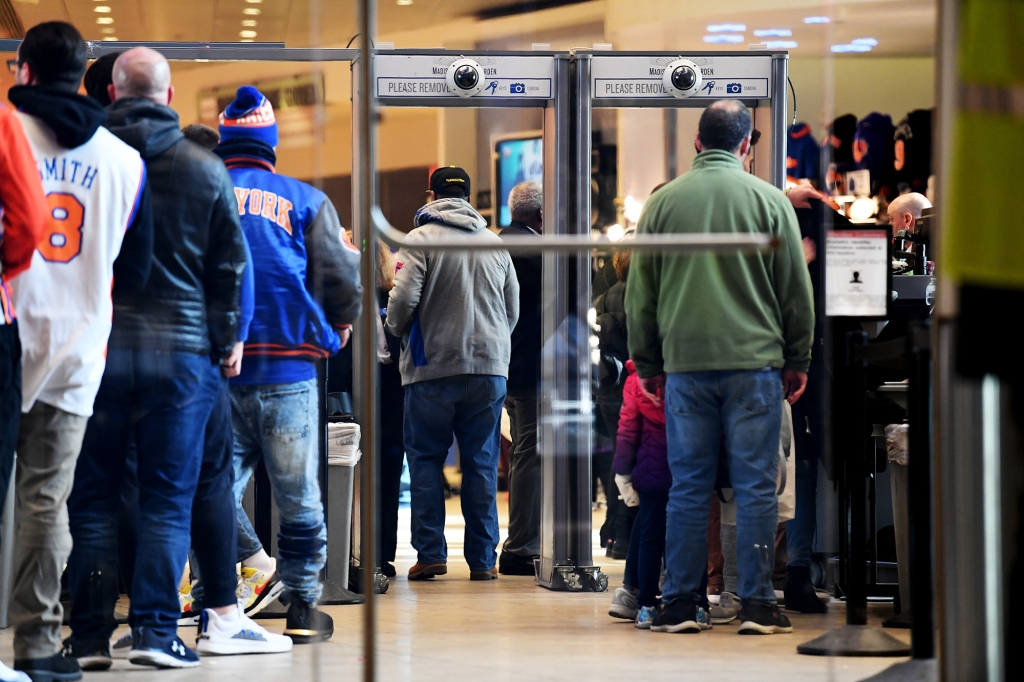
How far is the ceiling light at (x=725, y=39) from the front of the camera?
3.97 metres

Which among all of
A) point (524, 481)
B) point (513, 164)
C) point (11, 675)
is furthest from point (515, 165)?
point (11, 675)

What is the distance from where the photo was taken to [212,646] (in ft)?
10.8

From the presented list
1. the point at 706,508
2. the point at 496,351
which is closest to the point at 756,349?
the point at 706,508

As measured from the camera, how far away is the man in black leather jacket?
11.0 feet

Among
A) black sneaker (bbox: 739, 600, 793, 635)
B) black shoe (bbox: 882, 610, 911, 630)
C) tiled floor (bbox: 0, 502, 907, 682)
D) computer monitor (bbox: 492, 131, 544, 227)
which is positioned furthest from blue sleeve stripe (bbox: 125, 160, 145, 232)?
black shoe (bbox: 882, 610, 911, 630)

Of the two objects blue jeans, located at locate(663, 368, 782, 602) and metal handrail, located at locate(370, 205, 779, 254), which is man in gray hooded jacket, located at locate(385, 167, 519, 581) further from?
blue jeans, located at locate(663, 368, 782, 602)

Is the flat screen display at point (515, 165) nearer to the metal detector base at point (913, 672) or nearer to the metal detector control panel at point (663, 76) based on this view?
the metal detector control panel at point (663, 76)

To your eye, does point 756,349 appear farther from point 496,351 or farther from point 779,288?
point 496,351

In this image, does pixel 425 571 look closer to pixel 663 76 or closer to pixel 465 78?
pixel 465 78

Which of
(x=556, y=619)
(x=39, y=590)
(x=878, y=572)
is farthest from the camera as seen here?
(x=878, y=572)

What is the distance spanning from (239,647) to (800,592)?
1.33 m

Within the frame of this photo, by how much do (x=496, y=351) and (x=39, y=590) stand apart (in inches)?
46.5

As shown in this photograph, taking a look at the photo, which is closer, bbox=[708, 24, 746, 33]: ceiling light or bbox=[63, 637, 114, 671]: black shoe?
bbox=[63, 637, 114, 671]: black shoe

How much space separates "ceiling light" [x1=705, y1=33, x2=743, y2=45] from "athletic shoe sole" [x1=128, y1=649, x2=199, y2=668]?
7.20 ft
